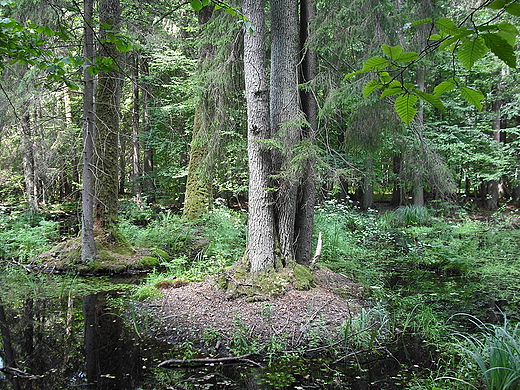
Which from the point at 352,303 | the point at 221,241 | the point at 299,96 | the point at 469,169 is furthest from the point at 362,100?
the point at 469,169

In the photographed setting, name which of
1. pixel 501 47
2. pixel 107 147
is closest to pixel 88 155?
pixel 107 147

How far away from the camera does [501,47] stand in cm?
99

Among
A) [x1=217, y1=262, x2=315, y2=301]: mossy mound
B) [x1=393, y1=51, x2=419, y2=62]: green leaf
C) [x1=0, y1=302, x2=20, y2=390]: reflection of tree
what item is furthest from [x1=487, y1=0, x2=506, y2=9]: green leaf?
[x1=217, y1=262, x2=315, y2=301]: mossy mound

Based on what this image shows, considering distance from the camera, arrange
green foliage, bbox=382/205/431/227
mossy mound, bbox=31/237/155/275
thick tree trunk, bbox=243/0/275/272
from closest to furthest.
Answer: thick tree trunk, bbox=243/0/275/272 < mossy mound, bbox=31/237/155/275 < green foliage, bbox=382/205/431/227

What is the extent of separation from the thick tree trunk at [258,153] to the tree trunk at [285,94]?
211 millimetres

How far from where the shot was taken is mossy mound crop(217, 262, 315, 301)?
16.2ft

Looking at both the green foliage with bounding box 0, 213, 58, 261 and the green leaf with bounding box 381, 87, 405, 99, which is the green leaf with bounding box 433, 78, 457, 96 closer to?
the green leaf with bounding box 381, 87, 405, 99

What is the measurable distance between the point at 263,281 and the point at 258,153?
1.80 meters

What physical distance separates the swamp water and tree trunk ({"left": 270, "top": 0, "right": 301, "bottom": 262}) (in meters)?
2.03

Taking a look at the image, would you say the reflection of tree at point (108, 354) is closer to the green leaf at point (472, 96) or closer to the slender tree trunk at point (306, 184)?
the slender tree trunk at point (306, 184)

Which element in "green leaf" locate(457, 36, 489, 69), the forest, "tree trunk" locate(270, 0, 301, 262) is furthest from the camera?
"tree trunk" locate(270, 0, 301, 262)

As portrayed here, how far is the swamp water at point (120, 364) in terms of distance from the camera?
3328 millimetres

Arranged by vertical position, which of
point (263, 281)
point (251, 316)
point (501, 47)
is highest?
point (501, 47)

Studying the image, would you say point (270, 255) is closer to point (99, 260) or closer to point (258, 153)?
point (258, 153)
